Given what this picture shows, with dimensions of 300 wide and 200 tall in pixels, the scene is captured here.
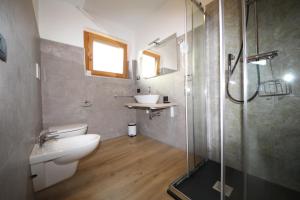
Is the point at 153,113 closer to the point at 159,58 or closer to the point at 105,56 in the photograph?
the point at 159,58

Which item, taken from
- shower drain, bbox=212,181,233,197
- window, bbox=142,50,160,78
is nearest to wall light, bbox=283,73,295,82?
shower drain, bbox=212,181,233,197

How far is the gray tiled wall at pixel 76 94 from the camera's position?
1.82 metres

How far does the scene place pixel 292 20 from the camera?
3.31 ft

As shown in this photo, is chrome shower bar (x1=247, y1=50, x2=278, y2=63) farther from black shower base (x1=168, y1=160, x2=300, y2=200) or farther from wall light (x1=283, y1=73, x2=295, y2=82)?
black shower base (x1=168, y1=160, x2=300, y2=200)

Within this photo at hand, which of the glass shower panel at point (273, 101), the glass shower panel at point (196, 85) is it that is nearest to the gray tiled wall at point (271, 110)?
the glass shower panel at point (273, 101)

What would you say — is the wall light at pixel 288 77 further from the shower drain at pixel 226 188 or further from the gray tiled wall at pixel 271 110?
the shower drain at pixel 226 188

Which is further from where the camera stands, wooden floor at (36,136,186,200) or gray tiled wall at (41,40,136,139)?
gray tiled wall at (41,40,136,139)

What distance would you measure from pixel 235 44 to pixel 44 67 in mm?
2581

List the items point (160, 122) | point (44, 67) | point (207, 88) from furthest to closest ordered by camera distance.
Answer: point (160, 122) → point (44, 67) → point (207, 88)

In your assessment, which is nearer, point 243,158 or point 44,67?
point 243,158

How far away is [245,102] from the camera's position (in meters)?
A: 1.09

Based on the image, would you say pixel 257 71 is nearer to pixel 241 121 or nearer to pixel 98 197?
pixel 241 121

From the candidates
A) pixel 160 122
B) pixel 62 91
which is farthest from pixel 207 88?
pixel 62 91

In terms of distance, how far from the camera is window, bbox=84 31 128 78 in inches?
87.4
